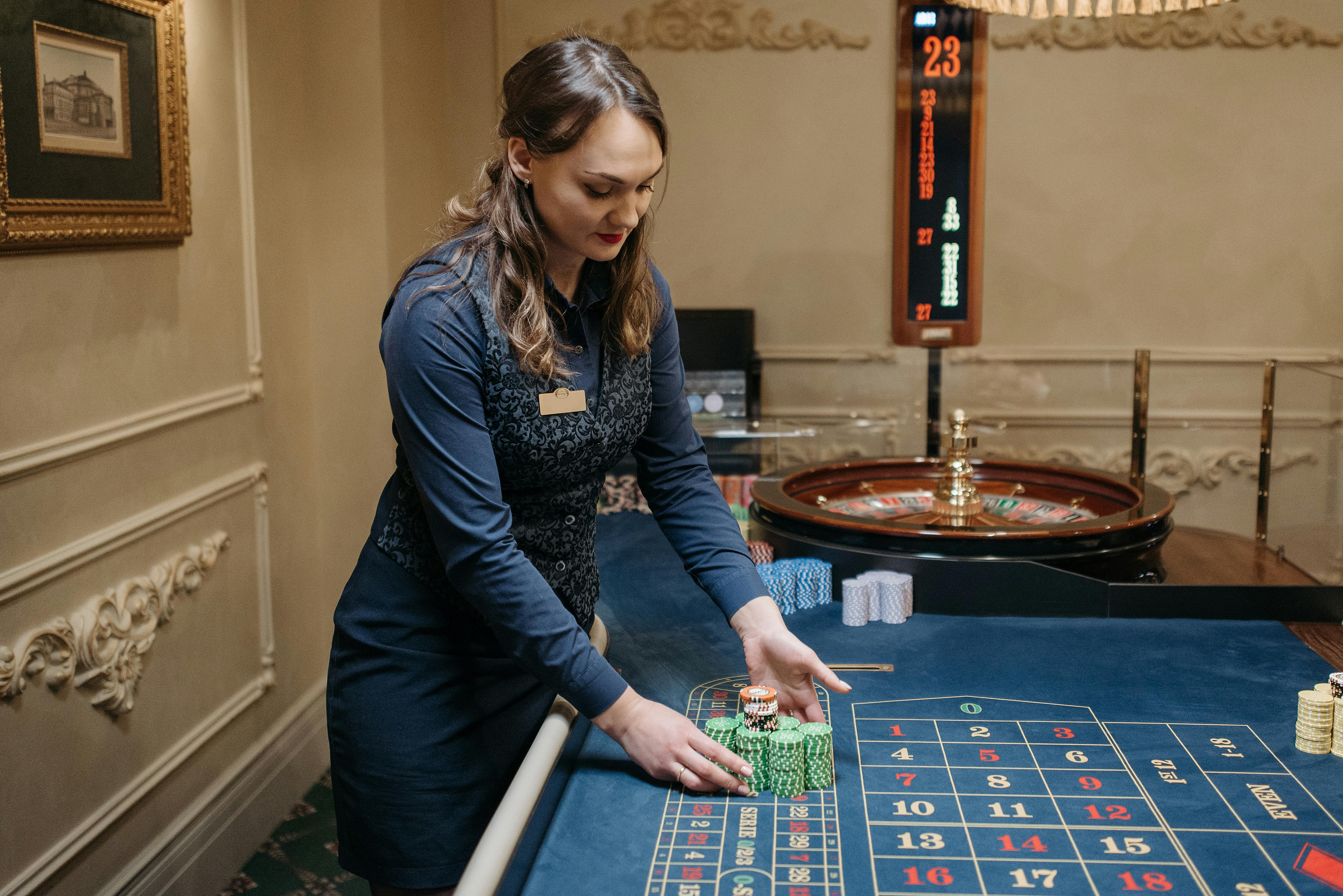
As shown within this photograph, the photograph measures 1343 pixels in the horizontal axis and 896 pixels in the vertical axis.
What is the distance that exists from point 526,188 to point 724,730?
0.71m

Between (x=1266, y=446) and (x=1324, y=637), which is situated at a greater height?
(x=1266, y=446)

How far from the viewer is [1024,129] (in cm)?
457

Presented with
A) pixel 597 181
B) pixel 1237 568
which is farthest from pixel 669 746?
pixel 1237 568

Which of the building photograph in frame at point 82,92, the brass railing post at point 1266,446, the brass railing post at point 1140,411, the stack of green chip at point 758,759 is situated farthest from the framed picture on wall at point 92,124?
the brass railing post at point 1266,446

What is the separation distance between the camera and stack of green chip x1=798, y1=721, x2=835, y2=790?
1.27 metres

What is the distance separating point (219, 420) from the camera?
2.84 meters

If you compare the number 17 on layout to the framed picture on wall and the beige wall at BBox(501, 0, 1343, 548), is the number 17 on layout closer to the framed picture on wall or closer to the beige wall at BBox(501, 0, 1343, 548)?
the beige wall at BBox(501, 0, 1343, 548)

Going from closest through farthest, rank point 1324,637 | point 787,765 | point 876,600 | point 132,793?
1. point 787,765
2. point 1324,637
3. point 876,600
4. point 132,793

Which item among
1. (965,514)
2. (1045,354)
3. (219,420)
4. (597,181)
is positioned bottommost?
(965,514)

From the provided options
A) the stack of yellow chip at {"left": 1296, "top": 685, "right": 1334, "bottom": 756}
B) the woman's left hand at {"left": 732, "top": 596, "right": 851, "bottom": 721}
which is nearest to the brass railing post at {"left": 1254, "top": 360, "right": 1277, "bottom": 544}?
the stack of yellow chip at {"left": 1296, "top": 685, "right": 1334, "bottom": 756}

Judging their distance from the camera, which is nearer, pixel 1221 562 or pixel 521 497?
pixel 521 497

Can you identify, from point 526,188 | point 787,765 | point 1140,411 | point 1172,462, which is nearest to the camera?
point 787,765

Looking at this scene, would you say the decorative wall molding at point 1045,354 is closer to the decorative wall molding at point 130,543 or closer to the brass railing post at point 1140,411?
the brass railing post at point 1140,411

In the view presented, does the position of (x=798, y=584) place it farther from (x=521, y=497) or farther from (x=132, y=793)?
(x=132, y=793)
